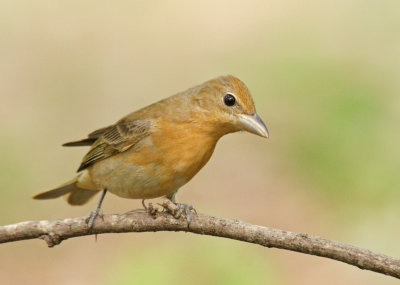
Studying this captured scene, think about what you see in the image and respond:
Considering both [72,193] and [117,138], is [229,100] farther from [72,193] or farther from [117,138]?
[72,193]

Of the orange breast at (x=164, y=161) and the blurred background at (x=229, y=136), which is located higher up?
the blurred background at (x=229, y=136)

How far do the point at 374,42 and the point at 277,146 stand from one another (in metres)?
2.85

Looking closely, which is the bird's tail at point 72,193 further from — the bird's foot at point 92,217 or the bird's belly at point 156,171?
the bird's foot at point 92,217

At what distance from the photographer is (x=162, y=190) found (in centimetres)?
563

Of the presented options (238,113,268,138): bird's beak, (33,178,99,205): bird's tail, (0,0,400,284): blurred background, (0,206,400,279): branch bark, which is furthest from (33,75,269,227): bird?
(0,0,400,284): blurred background

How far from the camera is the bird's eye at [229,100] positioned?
5.63 m

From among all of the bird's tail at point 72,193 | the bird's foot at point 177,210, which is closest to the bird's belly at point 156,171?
the bird's foot at point 177,210

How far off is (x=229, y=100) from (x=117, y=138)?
117cm

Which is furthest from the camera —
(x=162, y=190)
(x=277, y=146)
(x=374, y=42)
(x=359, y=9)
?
(x=359, y=9)

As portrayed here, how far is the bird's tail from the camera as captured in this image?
653cm

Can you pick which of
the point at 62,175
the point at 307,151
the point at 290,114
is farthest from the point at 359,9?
the point at 62,175

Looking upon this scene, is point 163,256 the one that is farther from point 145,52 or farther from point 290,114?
point 145,52

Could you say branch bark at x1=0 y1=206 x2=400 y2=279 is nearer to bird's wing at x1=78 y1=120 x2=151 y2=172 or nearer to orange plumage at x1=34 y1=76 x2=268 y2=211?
orange plumage at x1=34 y1=76 x2=268 y2=211

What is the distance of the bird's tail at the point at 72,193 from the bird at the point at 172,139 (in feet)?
1.43
